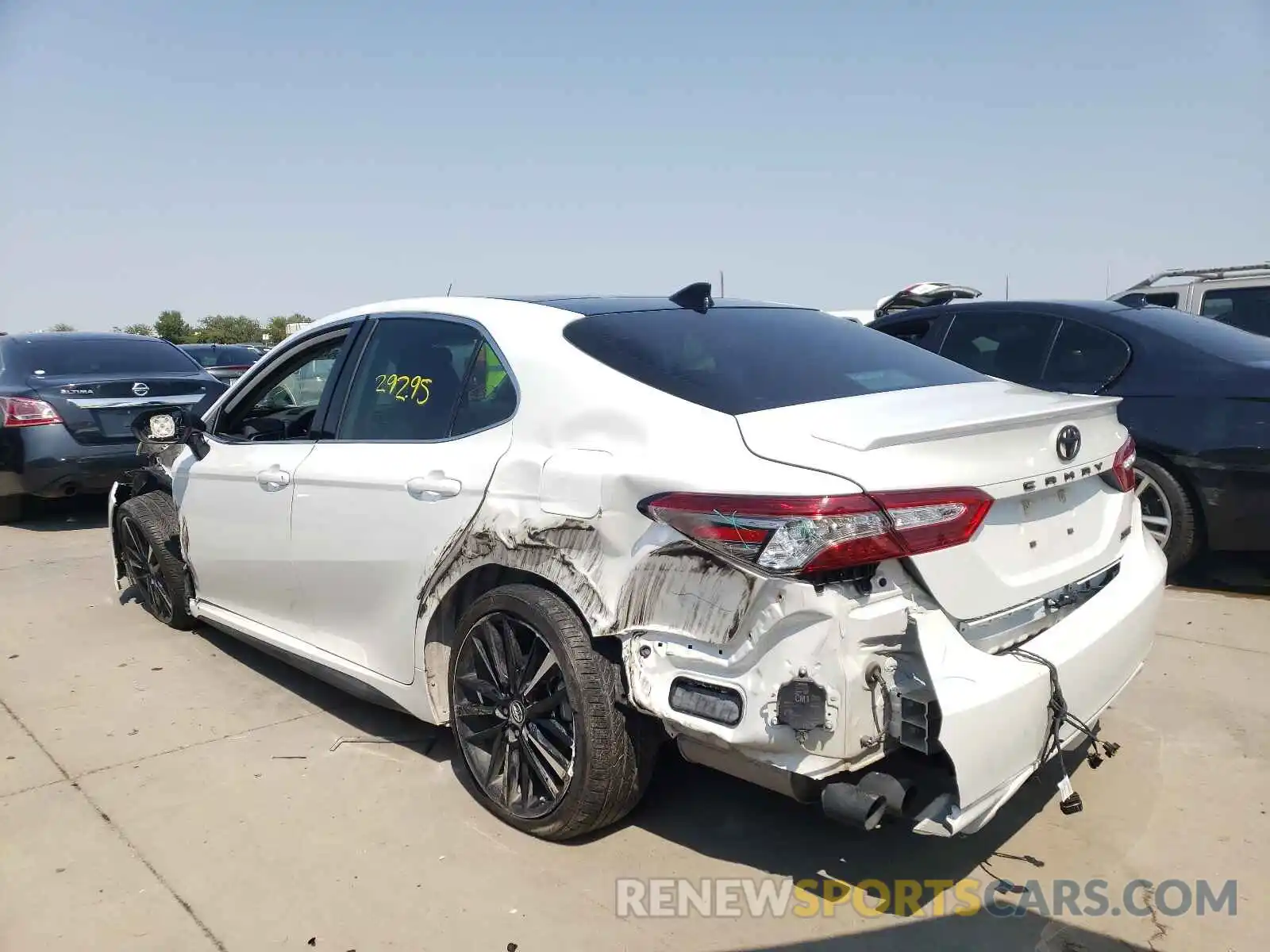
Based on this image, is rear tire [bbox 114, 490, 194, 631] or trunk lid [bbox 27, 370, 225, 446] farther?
trunk lid [bbox 27, 370, 225, 446]

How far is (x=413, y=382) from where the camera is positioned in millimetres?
3426

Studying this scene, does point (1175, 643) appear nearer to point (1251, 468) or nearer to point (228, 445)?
point (1251, 468)

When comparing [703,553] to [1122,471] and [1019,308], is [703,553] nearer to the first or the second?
[1122,471]

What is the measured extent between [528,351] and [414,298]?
0.83 meters

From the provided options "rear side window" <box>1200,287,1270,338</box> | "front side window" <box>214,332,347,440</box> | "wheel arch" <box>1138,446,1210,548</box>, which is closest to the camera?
"front side window" <box>214,332,347,440</box>

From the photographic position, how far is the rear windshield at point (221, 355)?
1689 centimetres

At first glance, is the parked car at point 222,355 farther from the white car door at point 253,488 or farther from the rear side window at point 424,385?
the rear side window at point 424,385

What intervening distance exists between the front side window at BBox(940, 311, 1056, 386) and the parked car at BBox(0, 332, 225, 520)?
5401mm

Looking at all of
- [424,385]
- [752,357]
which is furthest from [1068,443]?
[424,385]

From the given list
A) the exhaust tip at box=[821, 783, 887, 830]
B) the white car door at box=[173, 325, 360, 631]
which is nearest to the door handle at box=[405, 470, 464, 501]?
the white car door at box=[173, 325, 360, 631]

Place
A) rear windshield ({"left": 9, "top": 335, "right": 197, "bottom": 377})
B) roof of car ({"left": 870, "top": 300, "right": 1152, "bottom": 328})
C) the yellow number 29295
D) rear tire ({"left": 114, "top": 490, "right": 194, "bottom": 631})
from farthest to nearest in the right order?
rear windshield ({"left": 9, "top": 335, "right": 197, "bottom": 377}) < roof of car ({"left": 870, "top": 300, "right": 1152, "bottom": 328}) < rear tire ({"left": 114, "top": 490, "right": 194, "bottom": 631}) < the yellow number 29295

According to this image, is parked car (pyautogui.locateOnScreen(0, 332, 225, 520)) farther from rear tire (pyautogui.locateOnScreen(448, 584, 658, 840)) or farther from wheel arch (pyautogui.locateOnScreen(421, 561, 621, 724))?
rear tire (pyautogui.locateOnScreen(448, 584, 658, 840))

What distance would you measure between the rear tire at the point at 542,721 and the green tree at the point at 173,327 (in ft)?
199

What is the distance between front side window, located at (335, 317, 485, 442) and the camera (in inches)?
127
